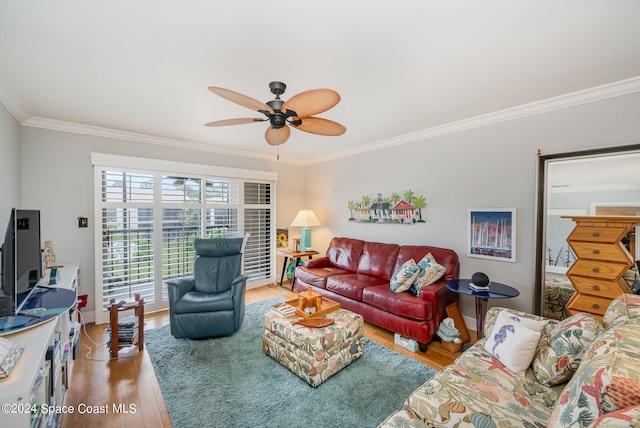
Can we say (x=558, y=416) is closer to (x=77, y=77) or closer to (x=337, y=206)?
(x=77, y=77)

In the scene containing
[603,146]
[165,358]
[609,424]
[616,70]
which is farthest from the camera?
[165,358]

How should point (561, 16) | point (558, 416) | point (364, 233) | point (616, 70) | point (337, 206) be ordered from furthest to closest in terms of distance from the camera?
1. point (337, 206)
2. point (364, 233)
3. point (616, 70)
4. point (561, 16)
5. point (558, 416)

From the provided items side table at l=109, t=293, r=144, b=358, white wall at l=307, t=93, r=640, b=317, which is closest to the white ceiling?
white wall at l=307, t=93, r=640, b=317

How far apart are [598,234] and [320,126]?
8.40ft

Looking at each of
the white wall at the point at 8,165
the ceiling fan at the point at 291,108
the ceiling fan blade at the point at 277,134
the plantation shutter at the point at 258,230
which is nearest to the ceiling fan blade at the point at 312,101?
the ceiling fan at the point at 291,108

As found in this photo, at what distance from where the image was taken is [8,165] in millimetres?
2527

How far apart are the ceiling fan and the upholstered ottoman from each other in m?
1.64

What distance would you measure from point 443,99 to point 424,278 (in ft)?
6.00

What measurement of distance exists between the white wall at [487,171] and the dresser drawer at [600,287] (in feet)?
1.21

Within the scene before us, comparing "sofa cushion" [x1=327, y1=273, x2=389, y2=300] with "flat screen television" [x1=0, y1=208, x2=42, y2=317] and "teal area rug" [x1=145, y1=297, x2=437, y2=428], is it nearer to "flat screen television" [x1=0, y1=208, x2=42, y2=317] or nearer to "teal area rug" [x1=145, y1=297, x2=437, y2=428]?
"teal area rug" [x1=145, y1=297, x2=437, y2=428]

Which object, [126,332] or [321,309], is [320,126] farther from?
[126,332]

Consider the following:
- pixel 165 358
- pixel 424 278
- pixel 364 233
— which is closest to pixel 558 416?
pixel 424 278

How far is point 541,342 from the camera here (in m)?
Answer: 1.66

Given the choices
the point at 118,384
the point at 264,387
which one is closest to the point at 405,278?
the point at 264,387
